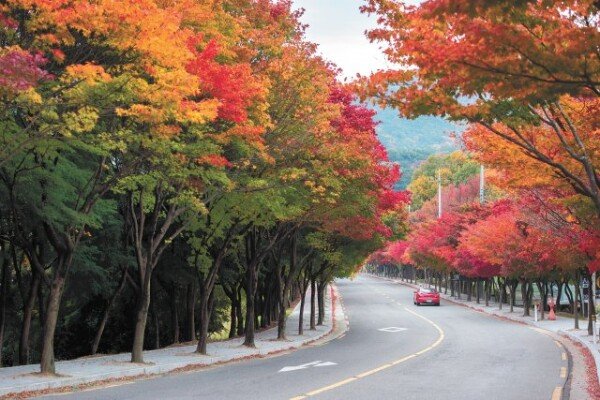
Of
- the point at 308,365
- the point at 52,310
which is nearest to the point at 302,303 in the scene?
the point at 308,365

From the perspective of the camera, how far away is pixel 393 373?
18250 mm

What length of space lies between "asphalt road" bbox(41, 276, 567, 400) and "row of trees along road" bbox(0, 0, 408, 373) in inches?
134

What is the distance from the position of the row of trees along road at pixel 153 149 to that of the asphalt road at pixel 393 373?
3.41 m

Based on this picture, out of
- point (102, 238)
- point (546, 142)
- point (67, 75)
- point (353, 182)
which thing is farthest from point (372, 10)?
point (102, 238)

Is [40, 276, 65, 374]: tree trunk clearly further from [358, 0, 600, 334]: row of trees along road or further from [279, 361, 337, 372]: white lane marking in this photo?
[358, 0, 600, 334]: row of trees along road

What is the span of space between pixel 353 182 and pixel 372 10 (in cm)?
1359

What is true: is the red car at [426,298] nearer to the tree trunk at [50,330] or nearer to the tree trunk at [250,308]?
the tree trunk at [250,308]

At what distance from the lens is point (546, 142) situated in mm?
17672

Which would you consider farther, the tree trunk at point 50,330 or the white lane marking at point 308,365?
the white lane marking at point 308,365

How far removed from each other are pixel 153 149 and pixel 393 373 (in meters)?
7.91

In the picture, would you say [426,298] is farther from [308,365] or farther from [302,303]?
[308,365]

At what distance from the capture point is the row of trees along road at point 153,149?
13.0 meters

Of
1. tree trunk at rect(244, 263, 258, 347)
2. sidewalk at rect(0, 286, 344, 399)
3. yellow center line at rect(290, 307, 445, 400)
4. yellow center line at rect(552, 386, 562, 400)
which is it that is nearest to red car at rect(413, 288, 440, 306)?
yellow center line at rect(290, 307, 445, 400)

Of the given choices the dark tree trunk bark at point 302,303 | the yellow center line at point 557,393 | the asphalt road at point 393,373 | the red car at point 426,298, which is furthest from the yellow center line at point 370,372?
the red car at point 426,298
